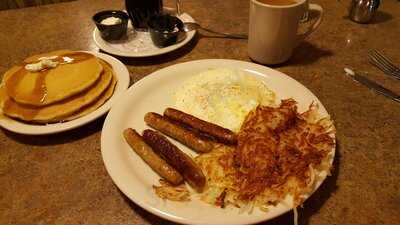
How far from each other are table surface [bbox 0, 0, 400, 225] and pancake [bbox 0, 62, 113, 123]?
79 mm

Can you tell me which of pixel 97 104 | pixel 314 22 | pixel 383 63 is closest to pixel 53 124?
pixel 97 104

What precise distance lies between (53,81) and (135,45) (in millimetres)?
513

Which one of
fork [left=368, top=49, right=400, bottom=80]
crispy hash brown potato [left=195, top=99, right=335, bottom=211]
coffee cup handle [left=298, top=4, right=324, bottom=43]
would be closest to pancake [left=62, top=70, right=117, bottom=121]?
crispy hash brown potato [left=195, top=99, right=335, bottom=211]

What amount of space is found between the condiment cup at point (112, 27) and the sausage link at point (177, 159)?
77 cm

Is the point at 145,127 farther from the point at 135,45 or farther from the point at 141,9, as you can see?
the point at 141,9

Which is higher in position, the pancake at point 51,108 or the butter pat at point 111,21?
the butter pat at point 111,21

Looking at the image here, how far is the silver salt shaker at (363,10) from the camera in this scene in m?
1.76

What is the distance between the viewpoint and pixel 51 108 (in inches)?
47.3

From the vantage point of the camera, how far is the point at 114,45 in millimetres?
1655

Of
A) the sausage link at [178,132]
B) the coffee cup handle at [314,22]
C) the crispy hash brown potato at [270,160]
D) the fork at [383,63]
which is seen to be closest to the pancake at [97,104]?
the sausage link at [178,132]

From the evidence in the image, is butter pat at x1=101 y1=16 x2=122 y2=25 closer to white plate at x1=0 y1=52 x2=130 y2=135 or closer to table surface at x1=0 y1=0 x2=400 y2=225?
table surface at x1=0 y1=0 x2=400 y2=225

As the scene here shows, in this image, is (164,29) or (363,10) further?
(363,10)

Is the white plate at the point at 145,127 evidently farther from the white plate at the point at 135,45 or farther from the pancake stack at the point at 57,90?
the white plate at the point at 135,45

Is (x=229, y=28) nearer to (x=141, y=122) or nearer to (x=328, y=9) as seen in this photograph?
(x=328, y=9)
